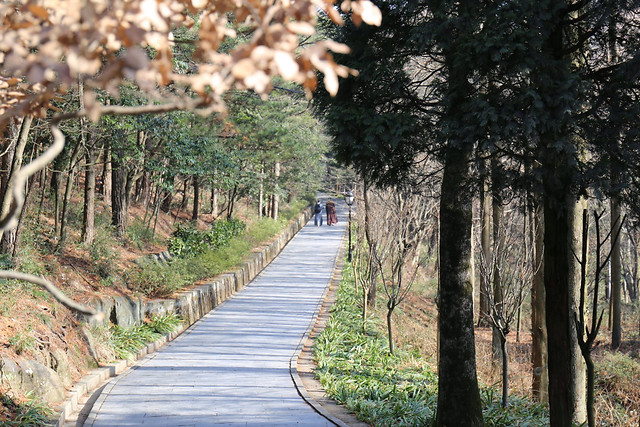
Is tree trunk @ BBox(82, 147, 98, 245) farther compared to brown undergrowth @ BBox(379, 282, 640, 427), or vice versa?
tree trunk @ BBox(82, 147, 98, 245)

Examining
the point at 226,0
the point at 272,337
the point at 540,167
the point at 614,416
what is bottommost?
the point at 614,416

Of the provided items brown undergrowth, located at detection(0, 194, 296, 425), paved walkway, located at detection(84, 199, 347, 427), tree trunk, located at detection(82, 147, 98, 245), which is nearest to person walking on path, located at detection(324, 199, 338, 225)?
paved walkway, located at detection(84, 199, 347, 427)

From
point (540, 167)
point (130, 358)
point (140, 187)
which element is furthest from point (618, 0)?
point (140, 187)

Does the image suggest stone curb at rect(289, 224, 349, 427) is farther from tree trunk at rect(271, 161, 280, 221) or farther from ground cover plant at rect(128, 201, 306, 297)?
tree trunk at rect(271, 161, 280, 221)

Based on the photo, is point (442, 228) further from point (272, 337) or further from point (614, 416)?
point (272, 337)

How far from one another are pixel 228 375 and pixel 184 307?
435 cm

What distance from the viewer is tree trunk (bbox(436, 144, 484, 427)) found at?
759 cm

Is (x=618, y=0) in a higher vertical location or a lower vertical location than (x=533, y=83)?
higher

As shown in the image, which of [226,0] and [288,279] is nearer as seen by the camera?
[226,0]

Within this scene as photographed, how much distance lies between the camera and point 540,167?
639 cm

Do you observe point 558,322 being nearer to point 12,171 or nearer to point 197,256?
point 12,171

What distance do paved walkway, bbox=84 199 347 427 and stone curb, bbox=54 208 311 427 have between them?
0.23 meters

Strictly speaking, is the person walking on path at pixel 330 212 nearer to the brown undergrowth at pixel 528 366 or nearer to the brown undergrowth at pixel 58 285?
the brown undergrowth at pixel 528 366

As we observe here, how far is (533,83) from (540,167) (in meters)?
0.81
